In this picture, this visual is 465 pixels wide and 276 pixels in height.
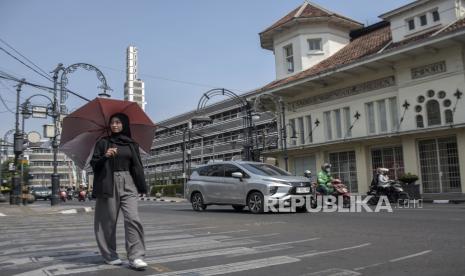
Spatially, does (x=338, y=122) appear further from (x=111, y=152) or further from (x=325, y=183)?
(x=111, y=152)

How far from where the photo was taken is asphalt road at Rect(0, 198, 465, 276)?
18.4 ft

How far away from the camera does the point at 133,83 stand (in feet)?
87.2

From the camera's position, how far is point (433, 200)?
21078 millimetres

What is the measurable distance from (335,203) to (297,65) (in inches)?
648

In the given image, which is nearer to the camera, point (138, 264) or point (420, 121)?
point (138, 264)

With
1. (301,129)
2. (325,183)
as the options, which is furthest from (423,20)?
(325,183)

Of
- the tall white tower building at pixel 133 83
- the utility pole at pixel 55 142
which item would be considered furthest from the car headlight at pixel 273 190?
the utility pole at pixel 55 142

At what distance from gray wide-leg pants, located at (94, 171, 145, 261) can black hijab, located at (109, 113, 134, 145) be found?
1.27 feet

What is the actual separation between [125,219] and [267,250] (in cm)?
223

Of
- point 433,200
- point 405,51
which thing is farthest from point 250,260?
point 405,51

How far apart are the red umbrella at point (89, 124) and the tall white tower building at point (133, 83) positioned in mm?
17811

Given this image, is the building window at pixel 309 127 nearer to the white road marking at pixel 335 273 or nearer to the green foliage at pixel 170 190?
the green foliage at pixel 170 190

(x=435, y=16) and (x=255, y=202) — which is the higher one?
(x=435, y=16)

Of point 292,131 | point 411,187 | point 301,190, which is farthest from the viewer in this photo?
point 292,131
